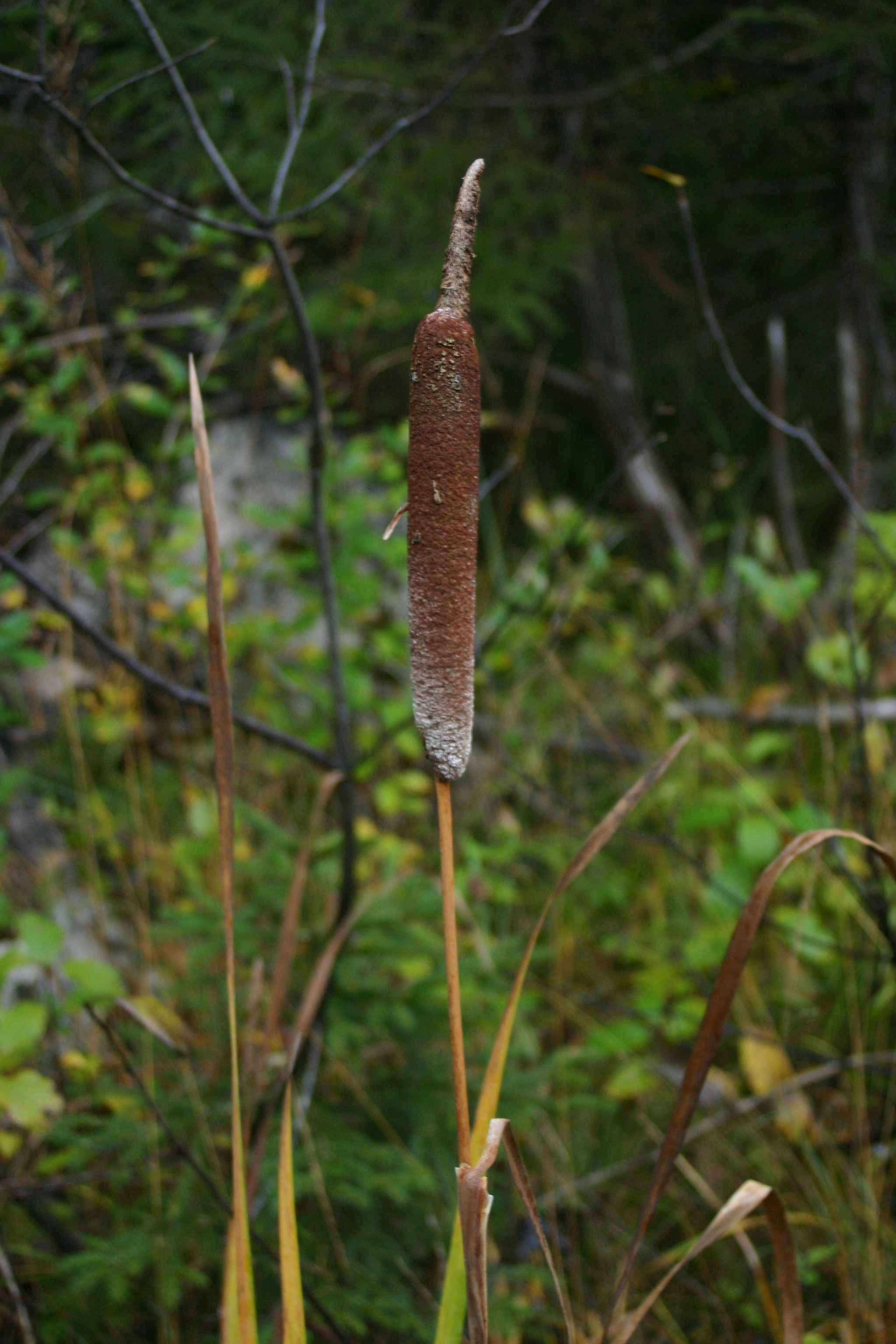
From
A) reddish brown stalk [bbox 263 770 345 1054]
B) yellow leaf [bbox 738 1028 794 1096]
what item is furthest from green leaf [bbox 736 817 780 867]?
reddish brown stalk [bbox 263 770 345 1054]

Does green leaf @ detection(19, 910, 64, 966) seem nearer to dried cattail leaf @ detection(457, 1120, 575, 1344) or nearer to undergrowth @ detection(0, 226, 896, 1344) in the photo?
undergrowth @ detection(0, 226, 896, 1344)

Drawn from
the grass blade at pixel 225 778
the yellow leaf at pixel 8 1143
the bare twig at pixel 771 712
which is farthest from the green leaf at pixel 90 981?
the bare twig at pixel 771 712

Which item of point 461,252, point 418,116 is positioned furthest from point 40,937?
point 418,116

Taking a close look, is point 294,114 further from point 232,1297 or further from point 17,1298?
point 17,1298

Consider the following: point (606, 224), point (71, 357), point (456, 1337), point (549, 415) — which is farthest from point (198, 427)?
point (549, 415)

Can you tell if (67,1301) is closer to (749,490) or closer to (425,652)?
(425,652)
